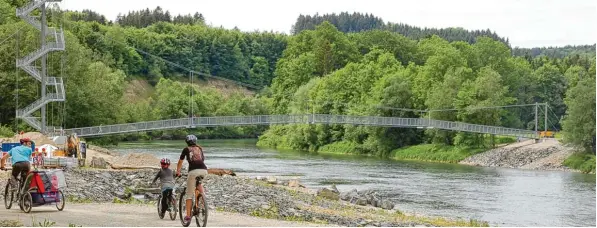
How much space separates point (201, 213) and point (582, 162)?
156 ft

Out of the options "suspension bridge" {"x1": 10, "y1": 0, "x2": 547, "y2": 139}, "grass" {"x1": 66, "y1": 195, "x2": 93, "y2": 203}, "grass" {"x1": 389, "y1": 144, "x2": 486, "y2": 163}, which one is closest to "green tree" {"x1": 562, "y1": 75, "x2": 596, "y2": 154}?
"grass" {"x1": 389, "y1": 144, "x2": 486, "y2": 163}

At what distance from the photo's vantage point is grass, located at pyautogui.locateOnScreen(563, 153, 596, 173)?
57759mm

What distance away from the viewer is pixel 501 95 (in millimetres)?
75312

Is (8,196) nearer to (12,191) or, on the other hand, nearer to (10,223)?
(12,191)

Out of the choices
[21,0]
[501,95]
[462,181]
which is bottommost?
[462,181]

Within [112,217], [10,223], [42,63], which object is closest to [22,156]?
[112,217]

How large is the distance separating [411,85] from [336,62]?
109ft

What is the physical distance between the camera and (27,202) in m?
18.2

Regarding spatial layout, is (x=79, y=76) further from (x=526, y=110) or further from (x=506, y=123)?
(x=526, y=110)

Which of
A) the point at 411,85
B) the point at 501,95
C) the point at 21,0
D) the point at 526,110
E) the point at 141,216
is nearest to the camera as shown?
the point at 141,216

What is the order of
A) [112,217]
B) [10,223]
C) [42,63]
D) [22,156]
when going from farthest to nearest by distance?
[42,63], [22,156], [112,217], [10,223]

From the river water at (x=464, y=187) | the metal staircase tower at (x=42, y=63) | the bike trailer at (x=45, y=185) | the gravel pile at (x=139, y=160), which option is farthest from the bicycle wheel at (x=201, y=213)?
the metal staircase tower at (x=42, y=63)

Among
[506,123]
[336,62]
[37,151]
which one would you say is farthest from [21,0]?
[37,151]

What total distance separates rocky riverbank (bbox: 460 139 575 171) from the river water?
11.5 feet
